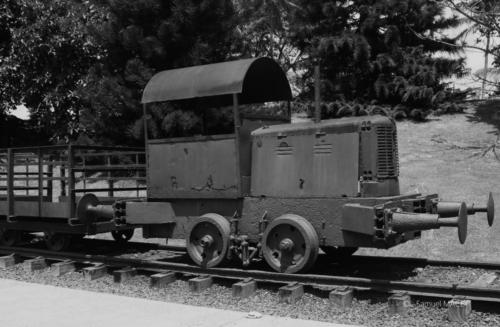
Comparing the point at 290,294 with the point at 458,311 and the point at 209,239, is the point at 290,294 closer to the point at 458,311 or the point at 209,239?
the point at 209,239

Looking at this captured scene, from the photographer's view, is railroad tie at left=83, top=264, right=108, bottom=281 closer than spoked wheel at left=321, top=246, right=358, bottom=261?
Yes

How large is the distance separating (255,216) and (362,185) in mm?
1485

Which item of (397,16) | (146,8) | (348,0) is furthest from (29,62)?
(397,16)

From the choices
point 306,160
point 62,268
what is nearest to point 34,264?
point 62,268

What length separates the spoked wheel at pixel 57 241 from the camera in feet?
31.9

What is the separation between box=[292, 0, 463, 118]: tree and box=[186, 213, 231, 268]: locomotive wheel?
43.1 feet

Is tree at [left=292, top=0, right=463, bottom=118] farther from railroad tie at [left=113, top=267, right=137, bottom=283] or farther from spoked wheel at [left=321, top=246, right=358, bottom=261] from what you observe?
railroad tie at [left=113, top=267, right=137, bottom=283]

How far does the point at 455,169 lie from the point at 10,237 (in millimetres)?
11507

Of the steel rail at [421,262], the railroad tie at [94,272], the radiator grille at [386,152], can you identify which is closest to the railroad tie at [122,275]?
the railroad tie at [94,272]

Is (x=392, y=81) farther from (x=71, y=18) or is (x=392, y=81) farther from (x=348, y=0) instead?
(x=71, y=18)

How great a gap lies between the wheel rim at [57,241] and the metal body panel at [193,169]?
2476 millimetres

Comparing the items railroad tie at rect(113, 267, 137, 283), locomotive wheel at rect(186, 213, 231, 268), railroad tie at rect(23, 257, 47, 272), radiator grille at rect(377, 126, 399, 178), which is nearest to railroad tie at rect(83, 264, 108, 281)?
railroad tie at rect(113, 267, 137, 283)

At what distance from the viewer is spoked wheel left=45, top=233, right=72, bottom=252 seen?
9719 mm

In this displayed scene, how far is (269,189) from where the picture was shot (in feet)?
23.9
